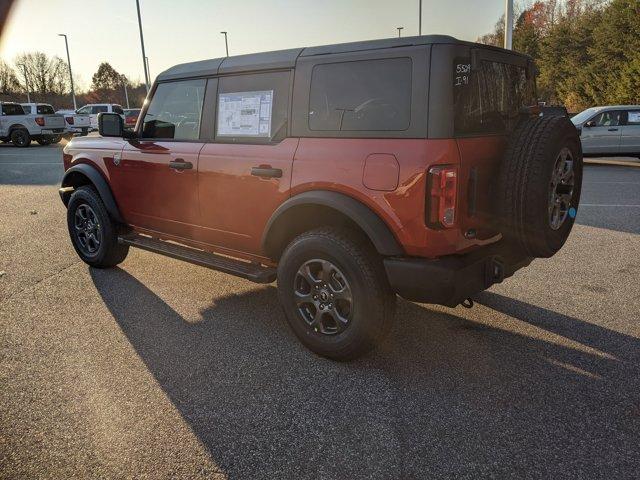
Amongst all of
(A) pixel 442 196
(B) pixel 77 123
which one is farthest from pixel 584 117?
(B) pixel 77 123

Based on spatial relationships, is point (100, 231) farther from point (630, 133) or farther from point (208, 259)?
point (630, 133)

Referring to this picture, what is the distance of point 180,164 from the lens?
13.1 feet

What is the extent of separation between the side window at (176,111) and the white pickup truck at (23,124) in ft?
69.1

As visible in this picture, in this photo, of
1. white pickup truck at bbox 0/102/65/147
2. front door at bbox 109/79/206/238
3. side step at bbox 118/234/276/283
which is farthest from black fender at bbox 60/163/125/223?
white pickup truck at bbox 0/102/65/147

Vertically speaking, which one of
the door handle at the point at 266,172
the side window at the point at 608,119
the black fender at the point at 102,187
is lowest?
the black fender at the point at 102,187

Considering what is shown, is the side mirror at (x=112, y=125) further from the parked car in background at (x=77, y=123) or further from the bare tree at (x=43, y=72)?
the bare tree at (x=43, y=72)

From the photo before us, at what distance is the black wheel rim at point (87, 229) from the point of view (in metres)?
5.08

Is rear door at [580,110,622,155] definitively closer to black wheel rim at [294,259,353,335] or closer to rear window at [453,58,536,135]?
rear window at [453,58,536,135]

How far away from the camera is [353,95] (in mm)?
3104

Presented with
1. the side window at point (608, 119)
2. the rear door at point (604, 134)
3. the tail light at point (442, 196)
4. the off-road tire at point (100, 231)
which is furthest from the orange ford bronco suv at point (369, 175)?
the side window at point (608, 119)

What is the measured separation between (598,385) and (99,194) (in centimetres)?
443

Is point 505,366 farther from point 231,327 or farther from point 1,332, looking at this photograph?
point 1,332

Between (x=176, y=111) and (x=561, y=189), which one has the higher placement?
(x=176, y=111)

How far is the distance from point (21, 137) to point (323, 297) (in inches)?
935
